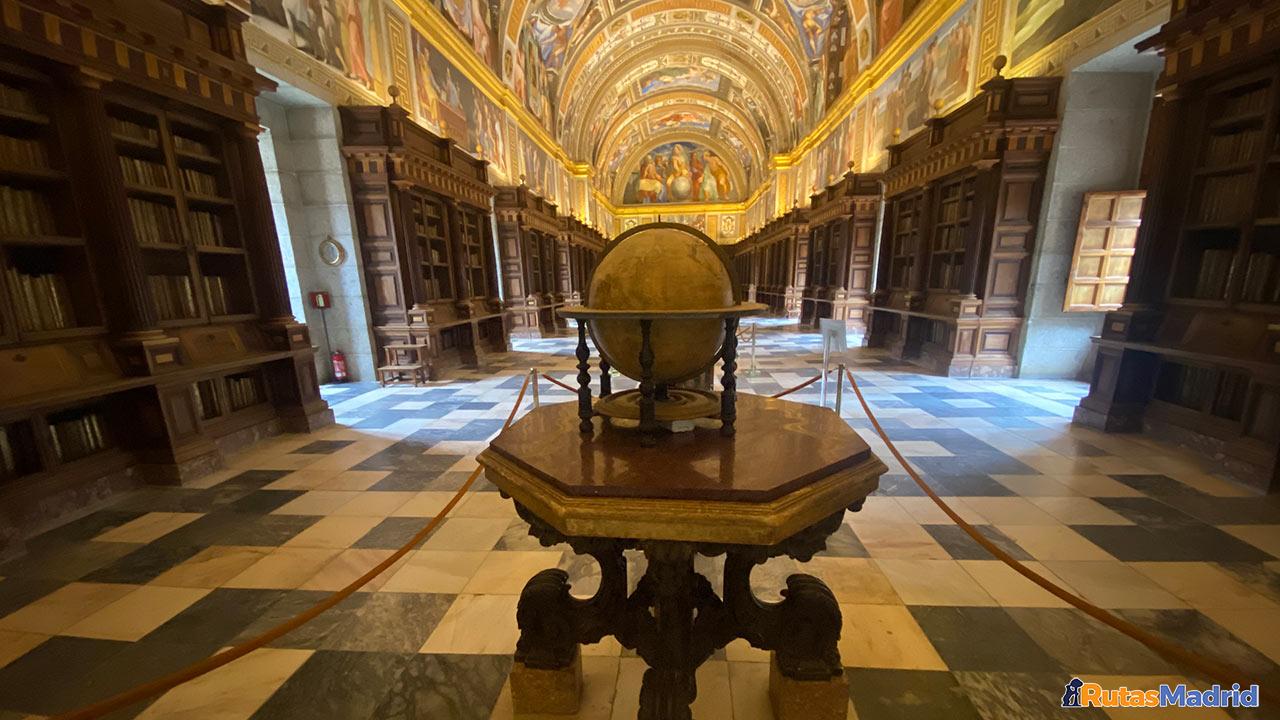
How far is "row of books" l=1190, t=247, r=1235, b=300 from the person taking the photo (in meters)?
4.56

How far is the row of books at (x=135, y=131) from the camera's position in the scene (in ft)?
14.1

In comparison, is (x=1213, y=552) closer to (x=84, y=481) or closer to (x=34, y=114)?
(x=84, y=481)

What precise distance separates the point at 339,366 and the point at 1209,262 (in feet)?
39.8

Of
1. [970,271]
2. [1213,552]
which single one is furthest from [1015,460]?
[970,271]

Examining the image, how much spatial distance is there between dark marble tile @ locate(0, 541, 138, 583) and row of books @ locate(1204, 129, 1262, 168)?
33.0ft

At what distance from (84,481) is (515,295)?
10486 mm

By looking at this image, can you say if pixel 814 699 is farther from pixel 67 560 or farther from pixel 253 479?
→ pixel 253 479

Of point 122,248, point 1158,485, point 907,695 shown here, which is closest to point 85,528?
point 122,248

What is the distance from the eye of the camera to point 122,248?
4.05 m

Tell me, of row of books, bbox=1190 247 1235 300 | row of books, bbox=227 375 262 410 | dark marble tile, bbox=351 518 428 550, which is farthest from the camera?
row of books, bbox=227 375 262 410

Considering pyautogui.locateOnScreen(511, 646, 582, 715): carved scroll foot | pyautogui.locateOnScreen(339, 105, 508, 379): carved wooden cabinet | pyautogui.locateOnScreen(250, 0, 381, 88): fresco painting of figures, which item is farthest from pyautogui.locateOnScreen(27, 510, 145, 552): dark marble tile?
pyautogui.locateOnScreen(250, 0, 381, 88): fresco painting of figures

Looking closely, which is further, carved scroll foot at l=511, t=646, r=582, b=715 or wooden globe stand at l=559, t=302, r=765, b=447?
carved scroll foot at l=511, t=646, r=582, b=715

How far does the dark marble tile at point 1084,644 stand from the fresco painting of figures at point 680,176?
37.6m

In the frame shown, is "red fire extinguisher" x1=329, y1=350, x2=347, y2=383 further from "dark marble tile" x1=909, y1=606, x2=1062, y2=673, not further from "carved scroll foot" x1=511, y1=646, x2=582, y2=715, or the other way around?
"dark marble tile" x1=909, y1=606, x2=1062, y2=673
